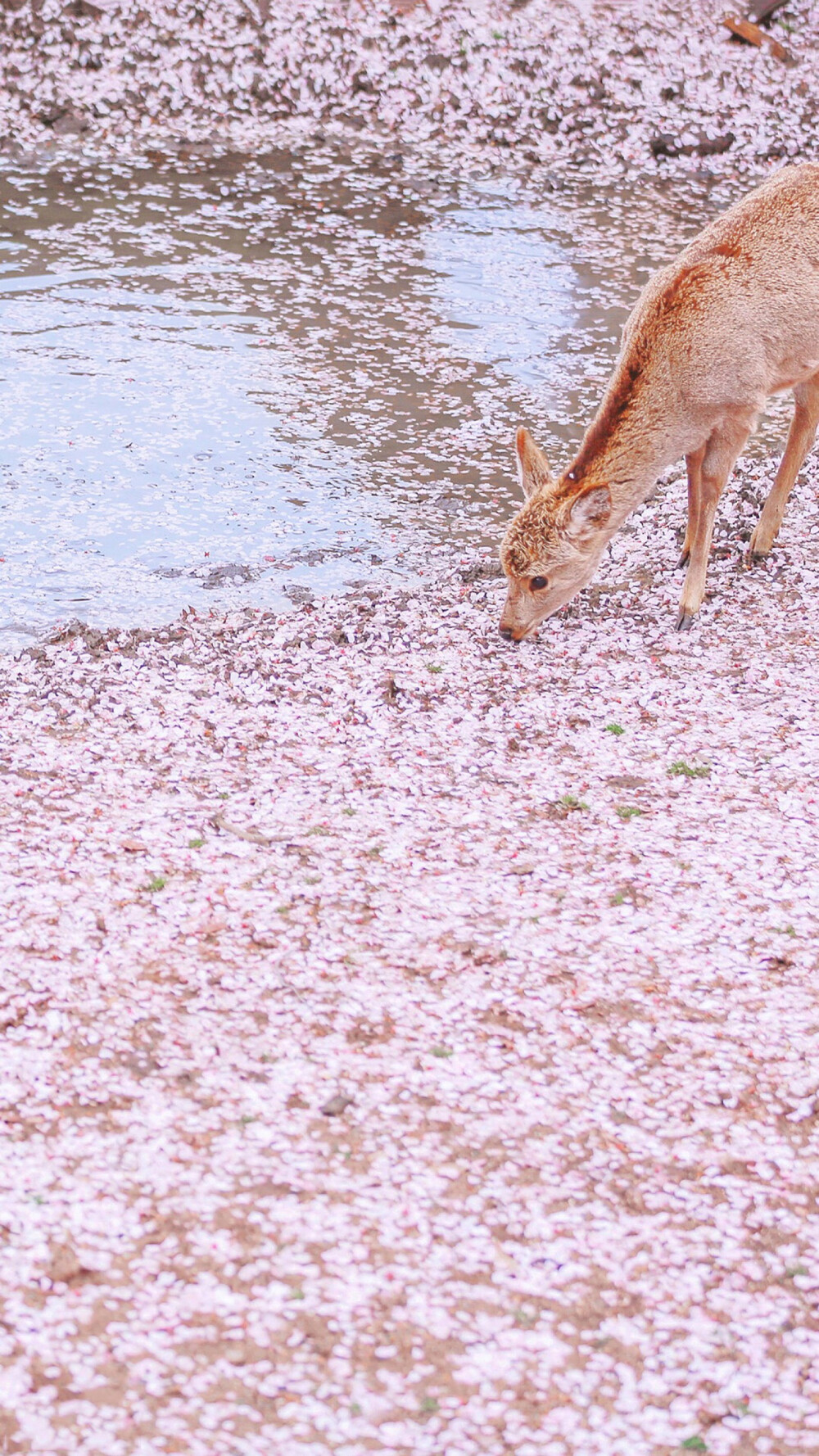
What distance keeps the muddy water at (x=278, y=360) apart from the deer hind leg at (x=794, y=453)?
2.08 m

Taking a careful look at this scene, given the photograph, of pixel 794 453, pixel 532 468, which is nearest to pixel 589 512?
pixel 532 468

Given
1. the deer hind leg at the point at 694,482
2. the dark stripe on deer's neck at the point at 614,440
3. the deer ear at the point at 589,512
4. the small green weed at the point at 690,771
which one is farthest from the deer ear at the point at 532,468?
the small green weed at the point at 690,771

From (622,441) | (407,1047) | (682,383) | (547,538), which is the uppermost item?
(682,383)

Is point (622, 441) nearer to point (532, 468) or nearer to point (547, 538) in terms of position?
point (532, 468)

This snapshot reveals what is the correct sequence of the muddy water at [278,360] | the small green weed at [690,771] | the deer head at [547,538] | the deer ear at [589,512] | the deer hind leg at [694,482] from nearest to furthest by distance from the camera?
the small green weed at [690,771] < the deer ear at [589,512] < the deer head at [547,538] < the deer hind leg at [694,482] < the muddy water at [278,360]

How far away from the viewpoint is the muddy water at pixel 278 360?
10.3m

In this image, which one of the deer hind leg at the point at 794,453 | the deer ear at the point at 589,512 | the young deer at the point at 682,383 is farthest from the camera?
the deer hind leg at the point at 794,453

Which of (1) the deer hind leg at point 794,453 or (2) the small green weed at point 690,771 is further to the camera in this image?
(1) the deer hind leg at point 794,453

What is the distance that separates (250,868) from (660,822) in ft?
7.05

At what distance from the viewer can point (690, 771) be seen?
25.4ft

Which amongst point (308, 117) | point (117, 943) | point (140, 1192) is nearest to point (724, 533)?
point (117, 943)

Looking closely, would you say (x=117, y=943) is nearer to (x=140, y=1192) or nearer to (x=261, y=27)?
(x=140, y=1192)

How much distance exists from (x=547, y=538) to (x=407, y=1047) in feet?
12.2

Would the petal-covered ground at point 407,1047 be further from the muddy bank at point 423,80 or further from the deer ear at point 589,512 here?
the muddy bank at point 423,80
